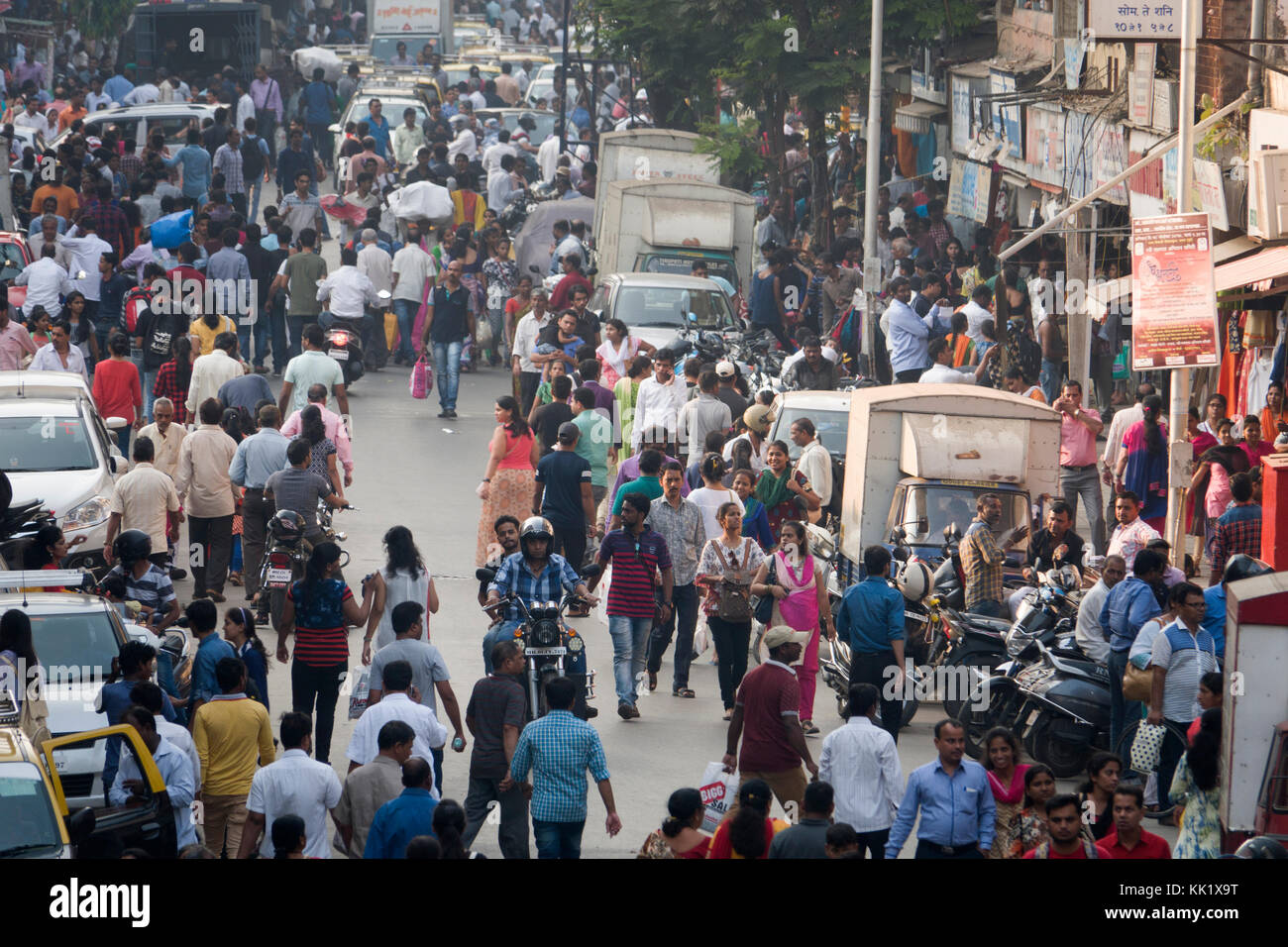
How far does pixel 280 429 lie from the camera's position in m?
16.8

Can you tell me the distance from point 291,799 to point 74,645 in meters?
3.15

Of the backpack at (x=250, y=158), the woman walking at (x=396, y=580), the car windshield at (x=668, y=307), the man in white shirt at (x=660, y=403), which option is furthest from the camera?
the backpack at (x=250, y=158)

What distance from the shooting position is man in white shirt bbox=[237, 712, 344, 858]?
30.4 feet

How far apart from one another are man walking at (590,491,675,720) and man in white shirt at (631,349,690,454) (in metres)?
4.93

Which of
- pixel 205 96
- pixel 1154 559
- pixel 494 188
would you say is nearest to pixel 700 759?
pixel 1154 559

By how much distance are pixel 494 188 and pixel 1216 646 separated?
A: 23256 millimetres

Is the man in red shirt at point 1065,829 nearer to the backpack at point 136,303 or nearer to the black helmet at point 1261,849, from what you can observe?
the black helmet at point 1261,849

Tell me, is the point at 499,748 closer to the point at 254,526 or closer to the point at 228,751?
the point at 228,751

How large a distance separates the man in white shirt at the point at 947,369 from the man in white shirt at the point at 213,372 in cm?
615

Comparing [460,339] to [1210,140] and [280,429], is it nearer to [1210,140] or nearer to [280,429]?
[280,429]

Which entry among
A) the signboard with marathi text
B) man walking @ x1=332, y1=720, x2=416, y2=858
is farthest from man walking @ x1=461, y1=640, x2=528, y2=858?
the signboard with marathi text

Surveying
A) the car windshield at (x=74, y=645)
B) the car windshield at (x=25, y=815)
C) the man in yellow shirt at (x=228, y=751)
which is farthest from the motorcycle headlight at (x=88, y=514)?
the car windshield at (x=25, y=815)

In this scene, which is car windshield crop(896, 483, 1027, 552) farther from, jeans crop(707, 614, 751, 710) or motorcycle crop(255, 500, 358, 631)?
motorcycle crop(255, 500, 358, 631)

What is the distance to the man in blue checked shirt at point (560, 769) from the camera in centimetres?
970
